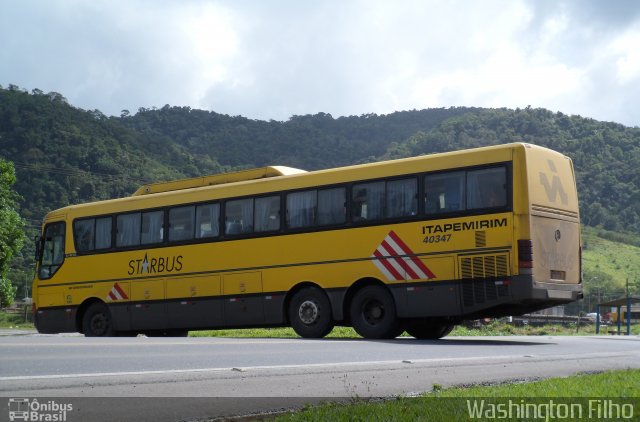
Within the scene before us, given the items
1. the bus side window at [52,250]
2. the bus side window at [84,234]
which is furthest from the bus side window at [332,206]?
the bus side window at [52,250]

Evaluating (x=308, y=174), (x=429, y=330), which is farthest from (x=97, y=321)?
(x=429, y=330)

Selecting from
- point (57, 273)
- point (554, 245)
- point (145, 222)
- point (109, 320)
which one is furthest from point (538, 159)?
point (57, 273)

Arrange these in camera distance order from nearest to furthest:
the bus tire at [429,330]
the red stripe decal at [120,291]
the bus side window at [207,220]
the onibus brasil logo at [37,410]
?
the onibus brasil logo at [37,410]
the bus tire at [429,330]
the bus side window at [207,220]
the red stripe decal at [120,291]

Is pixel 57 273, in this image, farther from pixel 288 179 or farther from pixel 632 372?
pixel 632 372

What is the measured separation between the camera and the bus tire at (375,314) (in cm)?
1977

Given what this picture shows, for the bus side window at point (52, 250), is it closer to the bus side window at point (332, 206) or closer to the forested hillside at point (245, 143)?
the bus side window at point (332, 206)

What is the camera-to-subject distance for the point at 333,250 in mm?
20750

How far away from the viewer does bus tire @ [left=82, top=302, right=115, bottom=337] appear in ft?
82.4

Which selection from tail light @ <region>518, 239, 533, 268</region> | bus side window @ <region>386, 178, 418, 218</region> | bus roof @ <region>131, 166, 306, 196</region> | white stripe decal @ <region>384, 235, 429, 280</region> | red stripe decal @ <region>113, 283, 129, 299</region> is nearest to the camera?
tail light @ <region>518, 239, 533, 268</region>

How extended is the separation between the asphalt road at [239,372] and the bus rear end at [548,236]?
191 centimetres

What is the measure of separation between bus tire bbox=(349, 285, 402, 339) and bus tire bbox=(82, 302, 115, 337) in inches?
294

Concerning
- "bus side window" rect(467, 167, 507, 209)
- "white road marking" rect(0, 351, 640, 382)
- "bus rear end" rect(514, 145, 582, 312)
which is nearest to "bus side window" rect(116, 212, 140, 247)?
"bus side window" rect(467, 167, 507, 209)

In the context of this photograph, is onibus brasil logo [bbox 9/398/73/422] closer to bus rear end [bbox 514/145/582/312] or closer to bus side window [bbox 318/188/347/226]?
bus rear end [bbox 514/145/582/312]

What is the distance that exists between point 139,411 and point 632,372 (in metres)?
6.46
